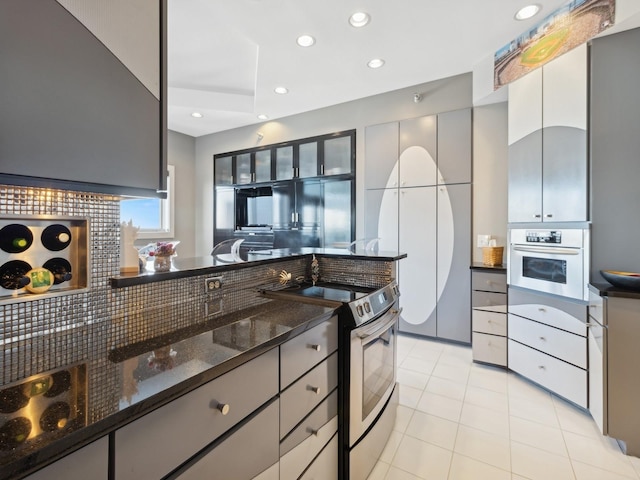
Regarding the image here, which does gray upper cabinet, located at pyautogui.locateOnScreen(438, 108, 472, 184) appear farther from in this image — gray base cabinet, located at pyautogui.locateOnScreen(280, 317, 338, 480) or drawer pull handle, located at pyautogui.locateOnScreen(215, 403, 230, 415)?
drawer pull handle, located at pyautogui.locateOnScreen(215, 403, 230, 415)

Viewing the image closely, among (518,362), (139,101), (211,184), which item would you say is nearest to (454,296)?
(518,362)

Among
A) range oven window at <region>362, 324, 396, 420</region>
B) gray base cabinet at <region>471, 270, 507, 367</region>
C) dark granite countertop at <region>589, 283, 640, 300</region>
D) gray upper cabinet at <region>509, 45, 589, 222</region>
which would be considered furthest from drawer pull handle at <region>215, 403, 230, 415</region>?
gray base cabinet at <region>471, 270, 507, 367</region>

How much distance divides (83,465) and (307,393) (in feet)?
2.75

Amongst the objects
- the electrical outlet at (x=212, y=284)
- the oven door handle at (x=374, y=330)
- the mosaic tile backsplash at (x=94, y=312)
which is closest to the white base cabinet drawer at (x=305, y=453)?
the oven door handle at (x=374, y=330)

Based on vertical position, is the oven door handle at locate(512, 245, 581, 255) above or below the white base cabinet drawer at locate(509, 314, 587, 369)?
above

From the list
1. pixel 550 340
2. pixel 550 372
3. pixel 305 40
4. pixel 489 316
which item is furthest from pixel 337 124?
pixel 550 372

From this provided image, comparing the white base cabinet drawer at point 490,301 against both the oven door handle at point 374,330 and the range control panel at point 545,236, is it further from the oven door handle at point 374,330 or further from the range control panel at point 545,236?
the oven door handle at point 374,330

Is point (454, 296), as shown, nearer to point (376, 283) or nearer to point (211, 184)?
point (376, 283)

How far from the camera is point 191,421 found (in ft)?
2.75

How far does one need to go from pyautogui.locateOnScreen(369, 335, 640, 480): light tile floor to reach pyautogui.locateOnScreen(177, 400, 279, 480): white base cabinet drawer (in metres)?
0.95

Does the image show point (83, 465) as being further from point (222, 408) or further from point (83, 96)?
point (83, 96)

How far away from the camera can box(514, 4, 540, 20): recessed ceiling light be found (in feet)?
7.80

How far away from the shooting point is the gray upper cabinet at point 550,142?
7.32ft

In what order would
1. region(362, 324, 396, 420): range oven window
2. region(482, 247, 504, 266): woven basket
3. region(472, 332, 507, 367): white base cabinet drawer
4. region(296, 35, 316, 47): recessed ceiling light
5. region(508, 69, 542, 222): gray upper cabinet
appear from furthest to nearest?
region(482, 247, 504, 266): woven basket
region(472, 332, 507, 367): white base cabinet drawer
region(296, 35, 316, 47): recessed ceiling light
region(508, 69, 542, 222): gray upper cabinet
region(362, 324, 396, 420): range oven window
